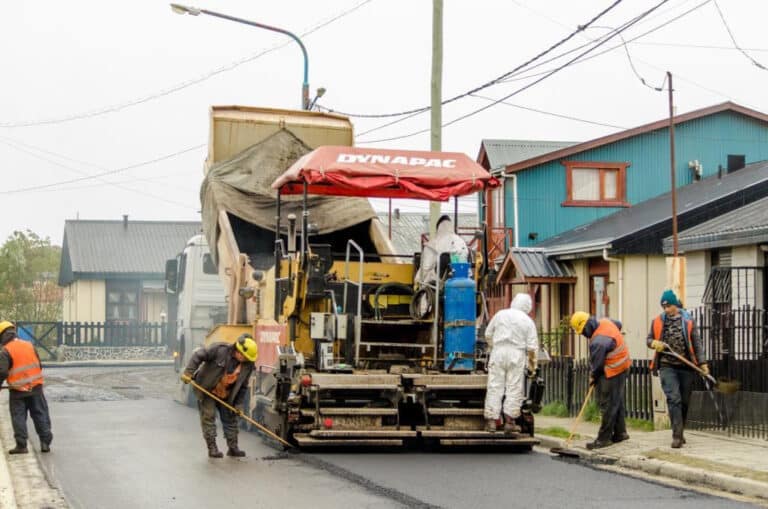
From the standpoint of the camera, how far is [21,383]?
14.3m

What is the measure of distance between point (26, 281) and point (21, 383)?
41.7 m

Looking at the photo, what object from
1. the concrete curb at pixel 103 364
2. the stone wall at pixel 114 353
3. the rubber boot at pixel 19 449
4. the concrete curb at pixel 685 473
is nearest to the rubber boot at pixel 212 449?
the rubber boot at pixel 19 449

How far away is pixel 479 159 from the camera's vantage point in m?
35.3

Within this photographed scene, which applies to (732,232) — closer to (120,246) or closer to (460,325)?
(460,325)

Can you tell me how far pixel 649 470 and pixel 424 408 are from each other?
2758 mm

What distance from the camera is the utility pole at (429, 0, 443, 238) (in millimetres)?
20047

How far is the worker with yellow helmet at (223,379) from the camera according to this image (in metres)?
13.7

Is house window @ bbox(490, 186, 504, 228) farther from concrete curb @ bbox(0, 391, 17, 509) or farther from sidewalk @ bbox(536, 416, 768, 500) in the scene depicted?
concrete curb @ bbox(0, 391, 17, 509)

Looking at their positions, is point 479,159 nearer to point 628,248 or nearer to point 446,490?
point 628,248

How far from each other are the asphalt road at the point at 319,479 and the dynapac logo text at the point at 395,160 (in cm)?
364

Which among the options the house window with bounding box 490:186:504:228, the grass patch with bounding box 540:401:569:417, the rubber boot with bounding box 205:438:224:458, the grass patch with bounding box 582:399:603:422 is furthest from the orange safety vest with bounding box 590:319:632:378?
the house window with bounding box 490:186:504:228

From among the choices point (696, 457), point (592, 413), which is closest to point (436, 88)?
point (592, 413)

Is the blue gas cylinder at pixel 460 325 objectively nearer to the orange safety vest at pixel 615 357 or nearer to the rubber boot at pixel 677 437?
the orange safety vest at pixel 615 357

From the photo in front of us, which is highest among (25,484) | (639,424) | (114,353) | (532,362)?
(532,362)
